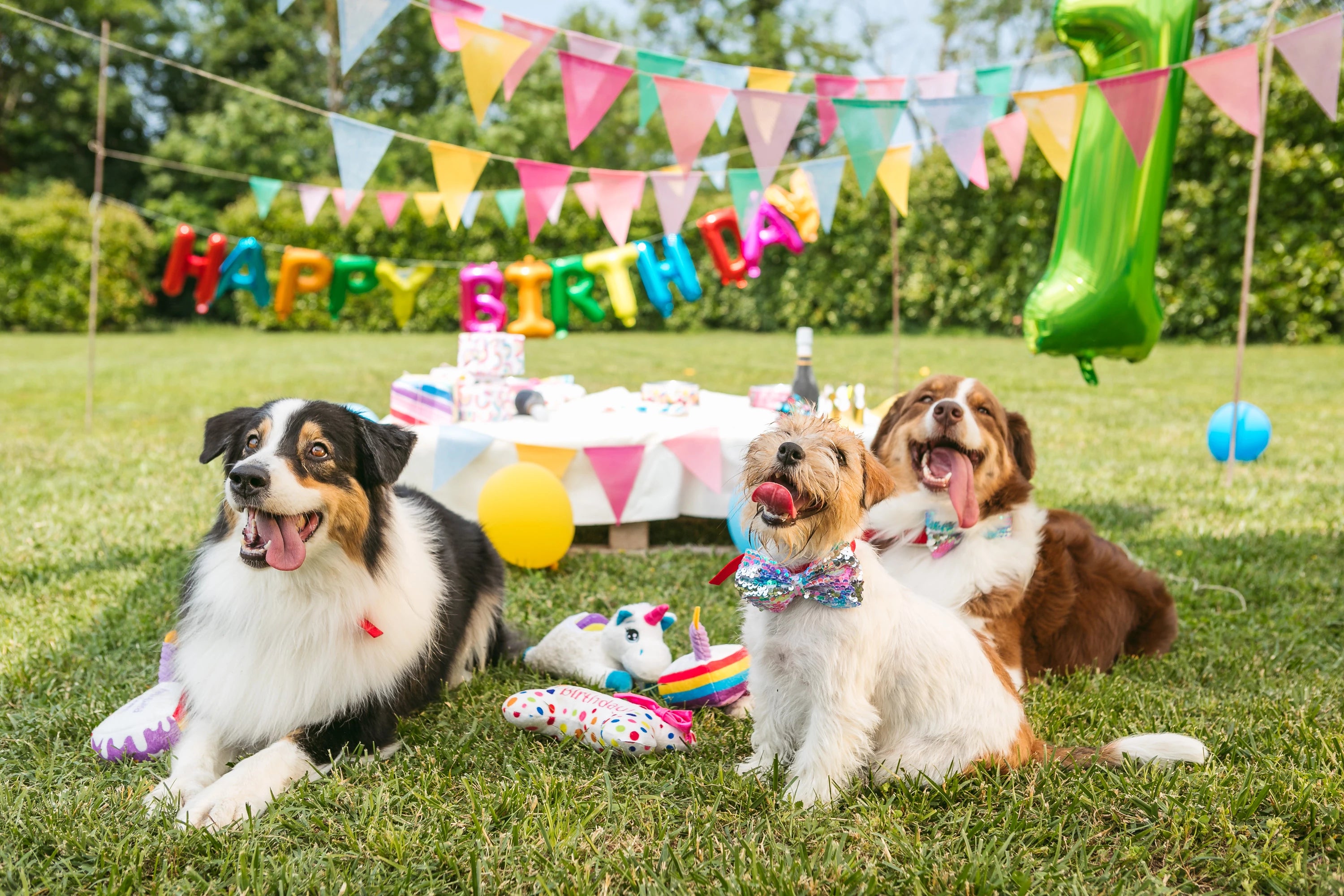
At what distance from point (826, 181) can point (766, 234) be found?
0.82 metres

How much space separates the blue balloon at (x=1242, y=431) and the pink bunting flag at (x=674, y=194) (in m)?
4.19

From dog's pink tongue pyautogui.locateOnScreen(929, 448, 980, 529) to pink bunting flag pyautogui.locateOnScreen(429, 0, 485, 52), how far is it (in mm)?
2945

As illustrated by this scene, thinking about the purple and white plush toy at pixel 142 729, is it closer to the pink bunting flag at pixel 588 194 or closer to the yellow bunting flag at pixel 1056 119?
the pink bunting flag at pixel 588 194

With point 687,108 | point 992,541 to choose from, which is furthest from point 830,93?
point 992,541

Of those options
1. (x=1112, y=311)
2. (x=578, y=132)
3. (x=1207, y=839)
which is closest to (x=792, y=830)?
(x=1207, y=839)

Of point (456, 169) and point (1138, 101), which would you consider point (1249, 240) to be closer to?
point (1138, 101)

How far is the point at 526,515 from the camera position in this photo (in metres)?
4.20

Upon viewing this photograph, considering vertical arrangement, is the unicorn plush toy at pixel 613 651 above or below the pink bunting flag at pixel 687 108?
below

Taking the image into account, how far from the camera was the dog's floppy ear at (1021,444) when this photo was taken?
10.5ft

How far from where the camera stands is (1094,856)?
2.16 m

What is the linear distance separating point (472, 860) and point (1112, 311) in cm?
379

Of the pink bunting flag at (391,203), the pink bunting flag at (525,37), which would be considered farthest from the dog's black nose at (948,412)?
the pink bunting flag at (391,203)

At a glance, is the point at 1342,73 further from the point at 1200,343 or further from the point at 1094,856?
the point at 1094,856

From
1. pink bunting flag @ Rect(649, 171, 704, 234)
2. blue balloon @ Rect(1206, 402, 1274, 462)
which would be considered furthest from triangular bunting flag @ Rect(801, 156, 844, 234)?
blue balloon @ Rect(1206, 402, 1274, 462)
